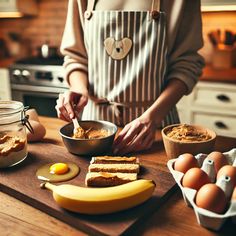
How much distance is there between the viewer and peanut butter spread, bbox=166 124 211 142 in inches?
34.9

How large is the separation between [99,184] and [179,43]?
713mm

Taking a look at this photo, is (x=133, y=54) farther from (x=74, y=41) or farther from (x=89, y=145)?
(x=89, y=145)

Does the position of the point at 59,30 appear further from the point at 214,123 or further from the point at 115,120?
the point at 115,120

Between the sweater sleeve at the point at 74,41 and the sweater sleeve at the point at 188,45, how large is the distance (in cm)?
38

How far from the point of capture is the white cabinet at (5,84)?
114 inches

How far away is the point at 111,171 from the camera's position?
796 millimetres

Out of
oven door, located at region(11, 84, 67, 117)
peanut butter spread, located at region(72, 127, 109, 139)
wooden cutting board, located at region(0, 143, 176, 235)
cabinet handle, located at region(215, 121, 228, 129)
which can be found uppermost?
peanut butter spread, located at region(72, 127, 109, 139)

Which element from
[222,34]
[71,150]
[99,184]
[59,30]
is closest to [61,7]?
[59,30]

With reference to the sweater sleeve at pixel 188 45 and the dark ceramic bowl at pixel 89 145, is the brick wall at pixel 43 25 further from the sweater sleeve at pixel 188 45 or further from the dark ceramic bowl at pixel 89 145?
the dark ceramic bowl at pixel 89 145

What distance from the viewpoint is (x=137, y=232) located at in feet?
2.12

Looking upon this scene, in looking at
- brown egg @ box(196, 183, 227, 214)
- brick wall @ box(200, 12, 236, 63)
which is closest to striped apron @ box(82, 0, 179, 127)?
brown egg @ box(196, 183, 227, 214)

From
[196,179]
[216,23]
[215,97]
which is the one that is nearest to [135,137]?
[196,179]

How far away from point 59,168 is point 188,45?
68 cm

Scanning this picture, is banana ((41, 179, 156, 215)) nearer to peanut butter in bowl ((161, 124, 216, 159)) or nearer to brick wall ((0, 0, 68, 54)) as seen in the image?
peanut butter in bowl ((161, 124, 216, 159))
